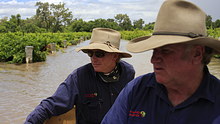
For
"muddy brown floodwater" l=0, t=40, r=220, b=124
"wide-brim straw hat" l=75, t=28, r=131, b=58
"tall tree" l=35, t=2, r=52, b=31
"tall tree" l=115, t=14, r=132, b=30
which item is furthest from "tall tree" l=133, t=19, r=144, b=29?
"wide-brim straw hat" l=75, t=28, r=131, b=58

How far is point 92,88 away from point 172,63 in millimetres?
1251

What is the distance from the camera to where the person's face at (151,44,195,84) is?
1.49m

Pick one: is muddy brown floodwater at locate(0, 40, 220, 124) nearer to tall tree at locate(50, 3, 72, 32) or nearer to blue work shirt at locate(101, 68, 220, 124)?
blue work shirt at locate(101, 68, 220, 124)

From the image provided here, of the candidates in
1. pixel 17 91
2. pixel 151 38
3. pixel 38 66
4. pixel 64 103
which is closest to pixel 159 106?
pixel 151 38

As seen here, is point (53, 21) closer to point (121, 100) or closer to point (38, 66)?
point (38, 66)

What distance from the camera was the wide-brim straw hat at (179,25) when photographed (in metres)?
1.48

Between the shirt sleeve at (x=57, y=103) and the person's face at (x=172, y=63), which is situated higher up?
the person's face at (x=172, y=63)

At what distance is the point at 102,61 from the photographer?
9.04 ft

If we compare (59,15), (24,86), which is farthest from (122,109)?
(59,15)

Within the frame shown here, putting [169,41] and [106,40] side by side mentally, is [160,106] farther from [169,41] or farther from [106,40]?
[106,40]

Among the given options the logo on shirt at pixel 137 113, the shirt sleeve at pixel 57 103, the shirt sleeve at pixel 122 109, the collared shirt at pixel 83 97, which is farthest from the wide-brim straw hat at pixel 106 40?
the logo on shirt at pixel 137 113

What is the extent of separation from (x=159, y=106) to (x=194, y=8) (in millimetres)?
554

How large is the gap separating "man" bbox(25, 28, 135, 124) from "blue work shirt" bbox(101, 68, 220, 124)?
78 centimetres

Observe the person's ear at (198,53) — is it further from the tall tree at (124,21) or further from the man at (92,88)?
the tall tree at (124,21)
